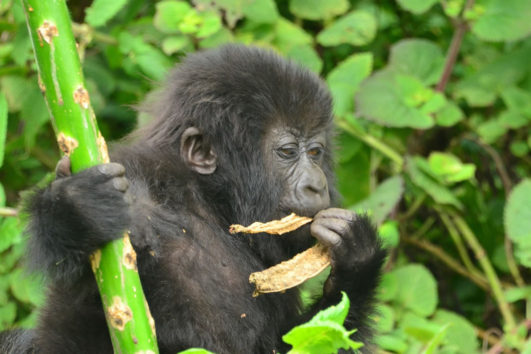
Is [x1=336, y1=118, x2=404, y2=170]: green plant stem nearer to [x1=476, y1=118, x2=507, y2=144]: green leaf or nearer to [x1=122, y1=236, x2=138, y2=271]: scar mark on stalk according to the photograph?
[x1=476, y1=118, x2=507, y2=144]: green leaf

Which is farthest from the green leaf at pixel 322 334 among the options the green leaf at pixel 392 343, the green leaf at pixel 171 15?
the green leaf at pixel 171 15

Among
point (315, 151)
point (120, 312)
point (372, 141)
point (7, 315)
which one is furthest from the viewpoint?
point (372, 141)

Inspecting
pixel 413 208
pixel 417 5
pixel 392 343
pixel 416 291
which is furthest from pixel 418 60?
pixel 392 343

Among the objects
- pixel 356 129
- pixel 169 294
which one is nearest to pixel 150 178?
pixel 169 294

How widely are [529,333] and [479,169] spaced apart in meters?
1.23

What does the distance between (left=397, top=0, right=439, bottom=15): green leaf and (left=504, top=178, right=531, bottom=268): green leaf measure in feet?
3.48

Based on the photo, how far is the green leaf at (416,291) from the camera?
3807 mm

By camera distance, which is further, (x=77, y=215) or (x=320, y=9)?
(x=320, y=9)

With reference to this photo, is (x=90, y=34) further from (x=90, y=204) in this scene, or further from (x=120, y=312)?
(x=120, y=312)

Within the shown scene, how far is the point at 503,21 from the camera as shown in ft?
13.5

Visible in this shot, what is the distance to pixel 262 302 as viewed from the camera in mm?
2561

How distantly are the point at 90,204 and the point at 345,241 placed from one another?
892 mm

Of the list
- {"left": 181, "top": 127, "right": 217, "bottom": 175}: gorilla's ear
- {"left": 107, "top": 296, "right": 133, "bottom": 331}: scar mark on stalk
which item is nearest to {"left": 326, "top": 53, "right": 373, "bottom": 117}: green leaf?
{"left": 181, "top": 127, "right": 217, "bottom": 175}: gorilla's ear

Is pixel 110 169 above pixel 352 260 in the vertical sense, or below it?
above
